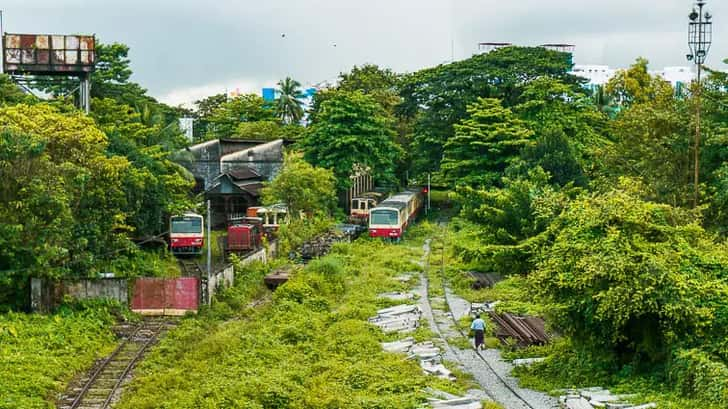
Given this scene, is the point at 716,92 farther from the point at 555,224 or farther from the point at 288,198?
the point at 288,198

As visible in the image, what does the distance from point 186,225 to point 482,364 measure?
753 inches

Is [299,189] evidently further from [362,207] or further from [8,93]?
[8,93]

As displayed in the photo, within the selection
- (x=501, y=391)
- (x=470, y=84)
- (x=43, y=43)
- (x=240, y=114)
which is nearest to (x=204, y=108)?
(x=240, y=114)

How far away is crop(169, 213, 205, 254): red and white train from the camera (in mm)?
35969

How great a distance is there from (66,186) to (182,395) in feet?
32.9

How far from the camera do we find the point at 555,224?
19.9 metres

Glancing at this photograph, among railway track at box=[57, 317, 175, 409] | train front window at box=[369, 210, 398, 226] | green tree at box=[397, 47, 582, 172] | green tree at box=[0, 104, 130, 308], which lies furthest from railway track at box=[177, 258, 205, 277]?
green tree at box=[397, 47, 582, 172]

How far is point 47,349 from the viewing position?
2128 centimetres

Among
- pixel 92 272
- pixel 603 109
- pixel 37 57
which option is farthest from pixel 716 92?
pixel 603 109

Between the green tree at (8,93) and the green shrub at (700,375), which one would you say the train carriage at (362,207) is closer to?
A: the green tree at (8,93)

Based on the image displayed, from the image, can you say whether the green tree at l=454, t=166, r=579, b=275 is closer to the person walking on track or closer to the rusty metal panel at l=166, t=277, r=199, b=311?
the person walking on track

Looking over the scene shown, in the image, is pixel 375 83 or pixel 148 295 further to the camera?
pixel 375 83

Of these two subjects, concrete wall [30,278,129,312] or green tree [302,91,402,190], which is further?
green tree [302,91,402,190]

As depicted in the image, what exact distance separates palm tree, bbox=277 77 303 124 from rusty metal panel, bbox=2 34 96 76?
128ft
